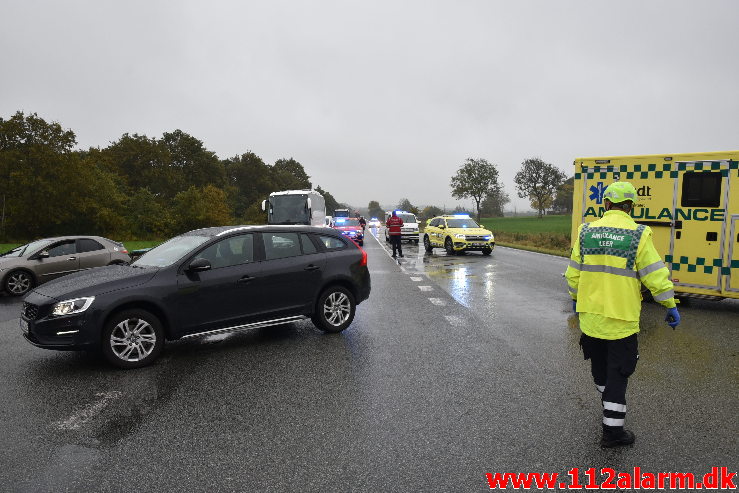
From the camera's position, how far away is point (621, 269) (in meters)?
3.61

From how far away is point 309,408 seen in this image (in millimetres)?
4312

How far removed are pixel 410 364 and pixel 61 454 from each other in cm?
335

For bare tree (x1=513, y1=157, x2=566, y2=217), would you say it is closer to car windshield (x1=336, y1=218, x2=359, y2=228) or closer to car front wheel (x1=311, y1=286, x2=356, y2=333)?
car windshield (x1=336, y1=218, x2=359, y2=228)

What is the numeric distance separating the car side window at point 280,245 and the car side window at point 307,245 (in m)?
0.09

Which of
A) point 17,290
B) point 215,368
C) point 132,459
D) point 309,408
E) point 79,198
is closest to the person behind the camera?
point 132,459

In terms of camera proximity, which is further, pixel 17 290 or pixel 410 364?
pixel 17 290

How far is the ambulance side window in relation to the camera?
8.59 m

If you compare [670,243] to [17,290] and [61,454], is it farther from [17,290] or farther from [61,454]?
[17,290]

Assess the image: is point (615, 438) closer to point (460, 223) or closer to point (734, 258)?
point (734, 258)

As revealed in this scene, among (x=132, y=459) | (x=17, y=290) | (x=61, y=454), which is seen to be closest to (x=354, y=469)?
(x=132, y=459)

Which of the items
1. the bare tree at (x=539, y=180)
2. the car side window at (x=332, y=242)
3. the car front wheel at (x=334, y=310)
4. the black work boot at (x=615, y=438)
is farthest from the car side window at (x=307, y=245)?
the bare tree at (x=539, y=180)

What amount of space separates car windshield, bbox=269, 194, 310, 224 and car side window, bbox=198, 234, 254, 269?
1597cm

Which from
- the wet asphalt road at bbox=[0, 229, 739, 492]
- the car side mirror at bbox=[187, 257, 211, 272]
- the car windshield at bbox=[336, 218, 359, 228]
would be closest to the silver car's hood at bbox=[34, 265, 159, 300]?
the car side mirror at bbox=[187, 257, 211, 272]

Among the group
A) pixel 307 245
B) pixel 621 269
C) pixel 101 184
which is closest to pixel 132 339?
pixel 307 245
